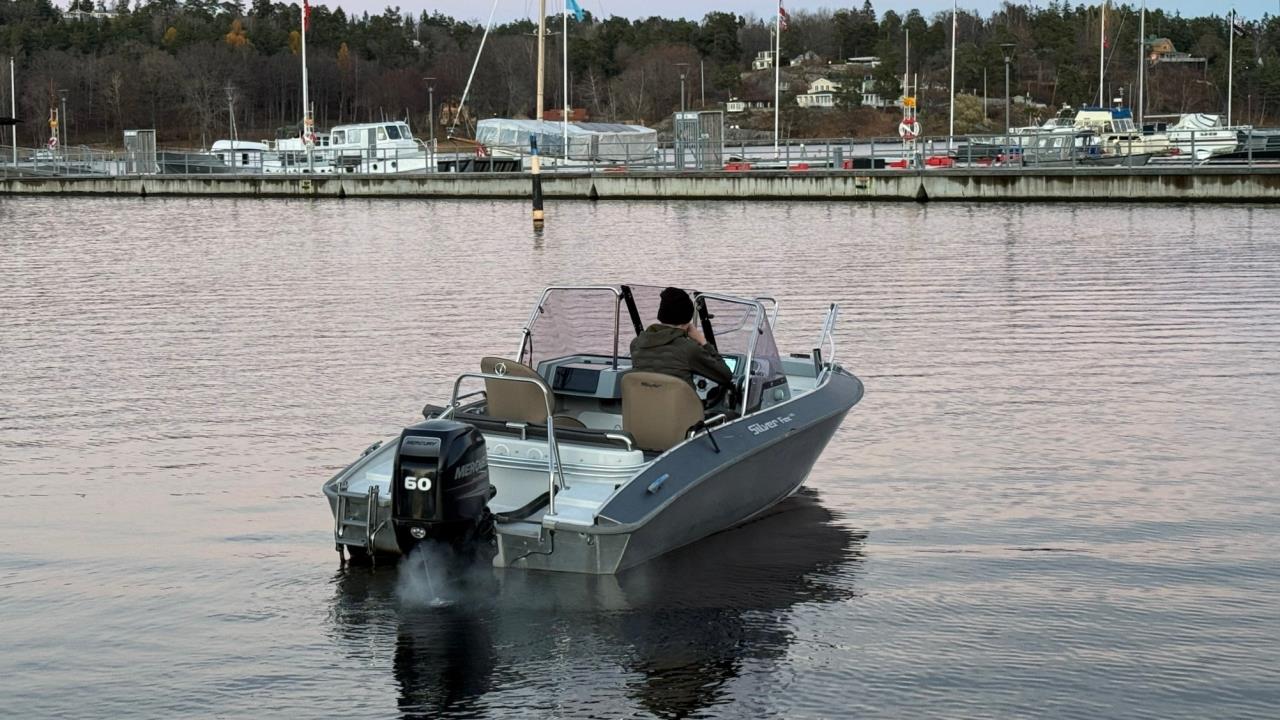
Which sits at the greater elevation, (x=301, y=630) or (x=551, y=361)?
(x=551, y=361)

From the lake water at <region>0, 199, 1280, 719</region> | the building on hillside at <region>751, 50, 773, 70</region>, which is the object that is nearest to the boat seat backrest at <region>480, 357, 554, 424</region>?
the lake water at <region>0, 199, 1280, 719</region>

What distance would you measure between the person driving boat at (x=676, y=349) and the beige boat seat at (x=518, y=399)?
675 millimetres

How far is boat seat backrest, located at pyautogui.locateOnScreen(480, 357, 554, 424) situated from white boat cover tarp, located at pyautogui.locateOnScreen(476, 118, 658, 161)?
169 feet

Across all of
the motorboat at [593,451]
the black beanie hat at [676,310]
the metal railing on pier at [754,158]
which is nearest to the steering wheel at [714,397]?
the motorboat at [593,451]

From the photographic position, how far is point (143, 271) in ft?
101

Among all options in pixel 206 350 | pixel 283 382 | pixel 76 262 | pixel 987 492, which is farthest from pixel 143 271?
pixel 987 492

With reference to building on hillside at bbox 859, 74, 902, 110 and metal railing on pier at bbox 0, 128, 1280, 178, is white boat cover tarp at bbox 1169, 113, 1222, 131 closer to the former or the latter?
metal railing on pier at bbox 0, 128, 1280, 178

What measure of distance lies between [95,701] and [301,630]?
140 centimetres

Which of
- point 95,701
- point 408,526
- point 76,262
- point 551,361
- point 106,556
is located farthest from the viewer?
point 76,262

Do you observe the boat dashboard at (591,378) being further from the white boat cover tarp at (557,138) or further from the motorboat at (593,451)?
the white boat cover tarp at (557,138)

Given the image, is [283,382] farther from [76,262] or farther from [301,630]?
[76,262]

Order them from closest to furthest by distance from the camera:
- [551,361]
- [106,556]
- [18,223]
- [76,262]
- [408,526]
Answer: [408,526]
[106,556]
[551,361]
[76,262]
[18,223]

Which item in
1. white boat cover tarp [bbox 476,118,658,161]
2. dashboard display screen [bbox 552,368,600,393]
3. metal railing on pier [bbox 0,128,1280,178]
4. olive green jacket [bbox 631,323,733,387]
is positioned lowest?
dashboard display screen [bbox 552,368,600,393]

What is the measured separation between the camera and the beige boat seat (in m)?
10.6
